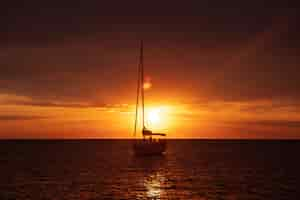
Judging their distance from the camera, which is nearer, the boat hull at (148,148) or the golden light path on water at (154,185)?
the golden light path on water at (154,185)

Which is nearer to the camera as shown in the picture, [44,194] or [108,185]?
[44,194]

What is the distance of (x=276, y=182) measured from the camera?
6944 centimetres

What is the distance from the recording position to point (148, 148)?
4754 inches

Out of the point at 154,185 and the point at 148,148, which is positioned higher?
the point at 148,148

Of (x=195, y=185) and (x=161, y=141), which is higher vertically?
(x=161, y=141)

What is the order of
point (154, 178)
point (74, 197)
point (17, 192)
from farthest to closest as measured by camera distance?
point (154, 178)
point (17, 192)
point (74, 197)

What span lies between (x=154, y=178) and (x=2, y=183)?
84.7 feet

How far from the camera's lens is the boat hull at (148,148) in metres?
121

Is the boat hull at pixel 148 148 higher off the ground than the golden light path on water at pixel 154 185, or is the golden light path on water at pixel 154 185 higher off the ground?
the boat hull at pixel 148 148

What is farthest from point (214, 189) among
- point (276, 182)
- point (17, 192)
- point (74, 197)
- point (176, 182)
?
point (17, 192)

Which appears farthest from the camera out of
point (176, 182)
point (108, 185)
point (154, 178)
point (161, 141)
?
point (161, 141)

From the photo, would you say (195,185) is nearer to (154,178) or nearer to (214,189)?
(214,189)

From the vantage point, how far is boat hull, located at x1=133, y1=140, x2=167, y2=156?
121 meters

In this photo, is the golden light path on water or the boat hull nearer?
the golden light path on water
